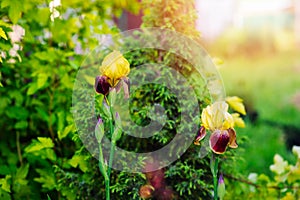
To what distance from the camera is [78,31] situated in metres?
2.47

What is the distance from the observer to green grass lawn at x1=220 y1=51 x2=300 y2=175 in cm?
364

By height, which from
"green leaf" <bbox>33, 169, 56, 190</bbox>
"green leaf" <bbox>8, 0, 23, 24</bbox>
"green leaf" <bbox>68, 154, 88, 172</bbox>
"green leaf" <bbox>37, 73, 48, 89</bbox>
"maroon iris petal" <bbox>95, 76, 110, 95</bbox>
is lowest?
"green leaf" <bbox>33, 169, 56, 190</bbox>

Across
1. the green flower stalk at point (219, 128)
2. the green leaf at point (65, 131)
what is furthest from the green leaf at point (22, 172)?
the green flower stalk at point (219, 128)

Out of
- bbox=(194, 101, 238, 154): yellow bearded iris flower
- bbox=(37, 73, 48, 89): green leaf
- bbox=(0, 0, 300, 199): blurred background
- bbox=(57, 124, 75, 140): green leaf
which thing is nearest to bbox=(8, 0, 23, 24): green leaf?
bbox=(0, 0, 300, 199): blurred background

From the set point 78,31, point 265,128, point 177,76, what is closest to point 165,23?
point 177,76

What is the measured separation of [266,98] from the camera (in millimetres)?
5445

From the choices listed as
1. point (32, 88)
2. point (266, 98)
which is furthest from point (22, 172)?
point (266, 98)

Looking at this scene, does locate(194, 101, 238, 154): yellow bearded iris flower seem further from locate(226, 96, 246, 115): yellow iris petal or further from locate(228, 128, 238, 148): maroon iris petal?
locate(226, 96, 246, 115): yellow iris petal

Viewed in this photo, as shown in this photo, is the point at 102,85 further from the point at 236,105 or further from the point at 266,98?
the point at 266,98

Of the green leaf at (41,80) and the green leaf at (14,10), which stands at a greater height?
the green leaf at (14,10)

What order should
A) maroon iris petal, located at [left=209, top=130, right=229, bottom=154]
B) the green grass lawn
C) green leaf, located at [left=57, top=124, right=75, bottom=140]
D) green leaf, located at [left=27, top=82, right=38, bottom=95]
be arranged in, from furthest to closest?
1. the green grass lawn
2. green leaf, located at [left=27, top=82, right=38, bottom=95]
3. green leaf, located at [left=57, top=124, right=75, bottom=140]
4. maroon iris petal, located at [left=209, top=130, right=229, bottom=154]

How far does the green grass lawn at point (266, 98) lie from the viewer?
3.64 m

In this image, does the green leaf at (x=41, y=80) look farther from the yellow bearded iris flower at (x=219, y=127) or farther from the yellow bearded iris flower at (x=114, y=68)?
the yellow bearded iris flower at (x=219, y=127)

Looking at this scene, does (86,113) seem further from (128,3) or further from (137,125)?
(128,3)
